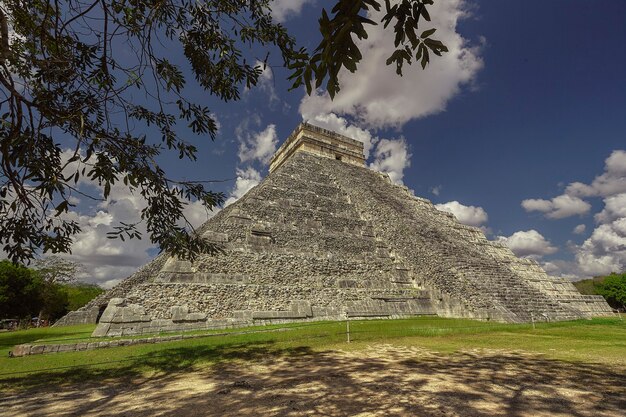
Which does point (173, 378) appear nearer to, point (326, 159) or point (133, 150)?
point (133, 150)

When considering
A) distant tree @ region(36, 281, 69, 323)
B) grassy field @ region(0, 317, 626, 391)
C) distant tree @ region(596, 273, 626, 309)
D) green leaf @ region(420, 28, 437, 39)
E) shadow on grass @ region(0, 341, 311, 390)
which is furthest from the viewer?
distant tree @ region(596, 273, 626, 309)

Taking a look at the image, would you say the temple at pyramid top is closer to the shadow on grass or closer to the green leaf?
the shadow on grass

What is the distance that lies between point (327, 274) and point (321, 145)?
14082mm

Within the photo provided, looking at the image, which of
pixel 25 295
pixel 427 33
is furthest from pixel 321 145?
pixel 25 295

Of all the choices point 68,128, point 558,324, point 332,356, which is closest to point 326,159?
point 558,324

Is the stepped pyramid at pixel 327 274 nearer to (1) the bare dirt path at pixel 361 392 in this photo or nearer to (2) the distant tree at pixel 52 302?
(1) the bare dirt path at pixel 361 392

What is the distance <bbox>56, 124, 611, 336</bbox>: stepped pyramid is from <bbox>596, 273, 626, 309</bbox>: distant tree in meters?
19.8

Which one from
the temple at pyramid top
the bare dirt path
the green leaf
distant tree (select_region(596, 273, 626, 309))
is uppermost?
the temple at pyramid top

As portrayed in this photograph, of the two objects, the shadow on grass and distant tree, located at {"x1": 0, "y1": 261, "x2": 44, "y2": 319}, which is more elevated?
distant tree, located at {"x1": 0, "y1": 261, "x2": 44, "y2": 319}

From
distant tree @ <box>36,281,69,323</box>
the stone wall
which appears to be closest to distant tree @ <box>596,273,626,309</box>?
the stone wall

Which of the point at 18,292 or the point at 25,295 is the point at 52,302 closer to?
the point at 25,295

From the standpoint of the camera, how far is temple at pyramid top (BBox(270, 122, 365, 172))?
1005 inches

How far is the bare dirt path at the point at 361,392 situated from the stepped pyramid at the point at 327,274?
4.60 metres

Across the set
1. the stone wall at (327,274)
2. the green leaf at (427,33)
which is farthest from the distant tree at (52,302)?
the green leaf at (427,33)
